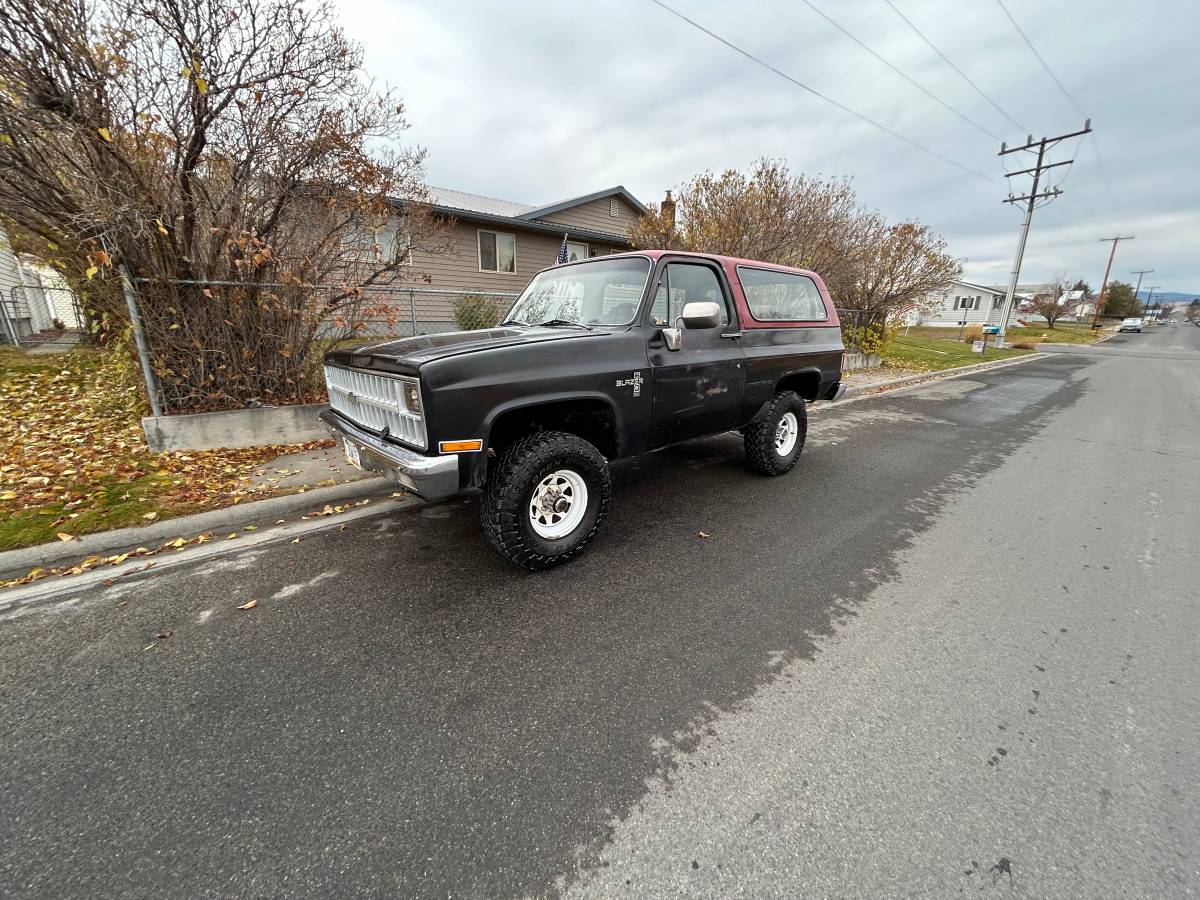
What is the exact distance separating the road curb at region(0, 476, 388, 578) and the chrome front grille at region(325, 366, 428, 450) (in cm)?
97

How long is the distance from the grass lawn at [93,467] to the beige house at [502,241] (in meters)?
7.34

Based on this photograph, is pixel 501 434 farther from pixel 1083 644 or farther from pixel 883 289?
pixel 883 289

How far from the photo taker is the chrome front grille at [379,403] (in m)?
2.75

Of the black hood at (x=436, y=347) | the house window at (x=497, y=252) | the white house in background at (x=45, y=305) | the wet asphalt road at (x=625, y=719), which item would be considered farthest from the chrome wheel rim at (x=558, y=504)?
the white house in background at (x=45, y=305)

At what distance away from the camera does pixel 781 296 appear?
4.89 meters

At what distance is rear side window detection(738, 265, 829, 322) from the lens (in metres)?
4.53

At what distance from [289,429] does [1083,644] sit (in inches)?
264

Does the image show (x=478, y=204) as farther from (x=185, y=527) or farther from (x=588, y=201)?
(x=185, y=527)

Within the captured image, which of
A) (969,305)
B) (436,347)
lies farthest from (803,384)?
(969,305)

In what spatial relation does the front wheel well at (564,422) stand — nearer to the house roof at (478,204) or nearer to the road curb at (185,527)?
the road curb at (185,527)

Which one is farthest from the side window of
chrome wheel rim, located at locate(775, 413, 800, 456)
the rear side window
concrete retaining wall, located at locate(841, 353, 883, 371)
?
concrete retaining wall, located at locate(841, 353, 883, 371)

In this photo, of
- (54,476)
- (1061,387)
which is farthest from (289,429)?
(1061,387)

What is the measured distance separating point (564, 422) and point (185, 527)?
9.71 ft

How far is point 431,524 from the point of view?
3.92 metres
